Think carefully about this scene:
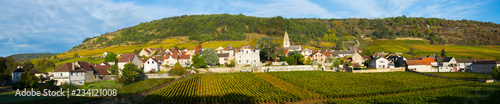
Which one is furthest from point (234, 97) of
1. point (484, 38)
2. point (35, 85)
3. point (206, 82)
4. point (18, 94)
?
point (484, 38)

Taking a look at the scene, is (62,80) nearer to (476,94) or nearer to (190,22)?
(476,94)

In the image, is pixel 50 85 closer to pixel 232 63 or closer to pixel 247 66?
pixel 232 63

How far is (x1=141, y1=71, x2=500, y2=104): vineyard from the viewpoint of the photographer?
3312 centimetres

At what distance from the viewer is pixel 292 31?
154m

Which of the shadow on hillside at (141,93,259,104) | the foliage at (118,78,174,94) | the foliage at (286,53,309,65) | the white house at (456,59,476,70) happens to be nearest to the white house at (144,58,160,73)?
the foliage at (118,78,174,94)

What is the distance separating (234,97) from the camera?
3353 centimetres

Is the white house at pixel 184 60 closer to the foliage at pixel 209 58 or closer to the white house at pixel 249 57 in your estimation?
the foliage at pixel 209 58

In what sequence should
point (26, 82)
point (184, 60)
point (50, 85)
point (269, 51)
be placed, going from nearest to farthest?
point (26, 82)
point (50, 85)
point (184, 60)
point (269, 51)

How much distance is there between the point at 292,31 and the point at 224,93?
12138 cm

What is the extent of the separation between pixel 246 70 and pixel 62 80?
106 feet

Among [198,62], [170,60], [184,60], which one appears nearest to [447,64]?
[198,62]

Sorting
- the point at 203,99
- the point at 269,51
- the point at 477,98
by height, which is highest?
the point at 269,51

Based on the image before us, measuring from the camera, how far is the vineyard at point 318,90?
33.1 m

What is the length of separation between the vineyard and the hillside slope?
285 feet
